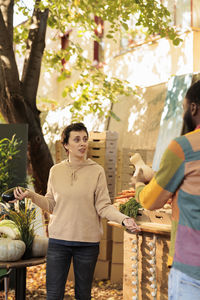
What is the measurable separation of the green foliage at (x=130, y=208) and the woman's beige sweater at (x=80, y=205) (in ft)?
1.06

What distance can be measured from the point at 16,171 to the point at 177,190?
373cm

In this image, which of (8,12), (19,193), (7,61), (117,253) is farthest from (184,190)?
(8,12)

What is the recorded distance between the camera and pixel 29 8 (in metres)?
7.35

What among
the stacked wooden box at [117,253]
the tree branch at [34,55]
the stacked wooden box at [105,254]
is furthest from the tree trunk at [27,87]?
the stacked wooden box at [117,253]

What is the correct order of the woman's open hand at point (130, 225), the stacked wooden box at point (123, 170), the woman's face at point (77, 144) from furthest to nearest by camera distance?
the stacked wooden box at point (123, 170), the woman's face at point (77, 144), the woman's open hand at point (130, 225)

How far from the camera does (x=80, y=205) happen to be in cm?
343

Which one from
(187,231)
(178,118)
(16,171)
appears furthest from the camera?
(178,118)

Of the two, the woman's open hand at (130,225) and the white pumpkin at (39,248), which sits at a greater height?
the woman's open hand at (130,225)

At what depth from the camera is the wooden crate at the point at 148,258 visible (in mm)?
3586

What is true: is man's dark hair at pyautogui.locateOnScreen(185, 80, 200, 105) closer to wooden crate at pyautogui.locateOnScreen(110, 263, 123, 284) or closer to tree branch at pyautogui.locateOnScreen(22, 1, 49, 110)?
wooden crate at pyautogui.locateOnScreen(110, 263, 123, 284)

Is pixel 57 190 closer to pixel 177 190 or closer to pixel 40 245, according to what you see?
pixel 40 245

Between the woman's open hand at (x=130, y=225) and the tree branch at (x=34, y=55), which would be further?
the tree branch at (x=34, y=55)

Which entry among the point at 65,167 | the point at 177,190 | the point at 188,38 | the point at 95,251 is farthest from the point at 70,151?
the point at 188,38

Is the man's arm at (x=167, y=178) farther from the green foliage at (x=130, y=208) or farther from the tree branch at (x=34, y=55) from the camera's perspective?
→ the tree branch at (x=34, y=55)
